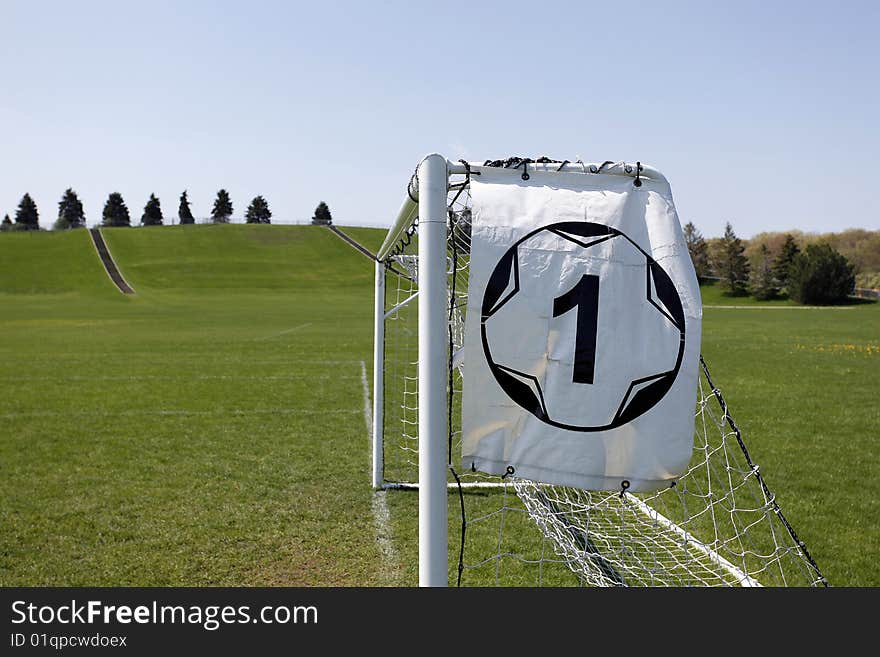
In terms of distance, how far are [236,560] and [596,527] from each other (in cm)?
273

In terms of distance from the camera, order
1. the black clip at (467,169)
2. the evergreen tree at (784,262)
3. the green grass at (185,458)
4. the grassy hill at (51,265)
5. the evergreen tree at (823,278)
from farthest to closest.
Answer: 1. the evergreen tree at (784,262)
2. the evergreen tree at (823,278)
3. the grassy hill at (51,265)
4. the green grass at (185,458)
5. the black clip at (467,169)

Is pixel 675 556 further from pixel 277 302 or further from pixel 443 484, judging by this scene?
pixel 277 302

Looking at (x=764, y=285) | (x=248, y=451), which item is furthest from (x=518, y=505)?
(x=764, y=285)

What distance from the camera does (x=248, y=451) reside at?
7.66 meters

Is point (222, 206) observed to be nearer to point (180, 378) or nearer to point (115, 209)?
point (115, 209)

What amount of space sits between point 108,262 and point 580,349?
58.2m

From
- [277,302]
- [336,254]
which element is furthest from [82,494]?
[336,254]

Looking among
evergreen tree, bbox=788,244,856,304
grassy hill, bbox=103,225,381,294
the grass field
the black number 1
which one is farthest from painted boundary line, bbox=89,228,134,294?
the black number 1

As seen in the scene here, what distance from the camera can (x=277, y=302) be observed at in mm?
38969

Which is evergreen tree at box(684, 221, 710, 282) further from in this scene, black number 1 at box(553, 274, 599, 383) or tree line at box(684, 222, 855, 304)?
black number 1 at box(553, 274, 599, 383)

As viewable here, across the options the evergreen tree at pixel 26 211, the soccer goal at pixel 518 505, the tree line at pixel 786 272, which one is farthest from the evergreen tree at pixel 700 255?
the evergreen tree at pixel 26 211

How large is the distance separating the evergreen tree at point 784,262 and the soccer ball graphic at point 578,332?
176ft

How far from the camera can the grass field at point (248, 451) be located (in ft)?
15.3

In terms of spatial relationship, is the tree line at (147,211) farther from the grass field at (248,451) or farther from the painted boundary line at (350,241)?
the grass field at (248,451)
